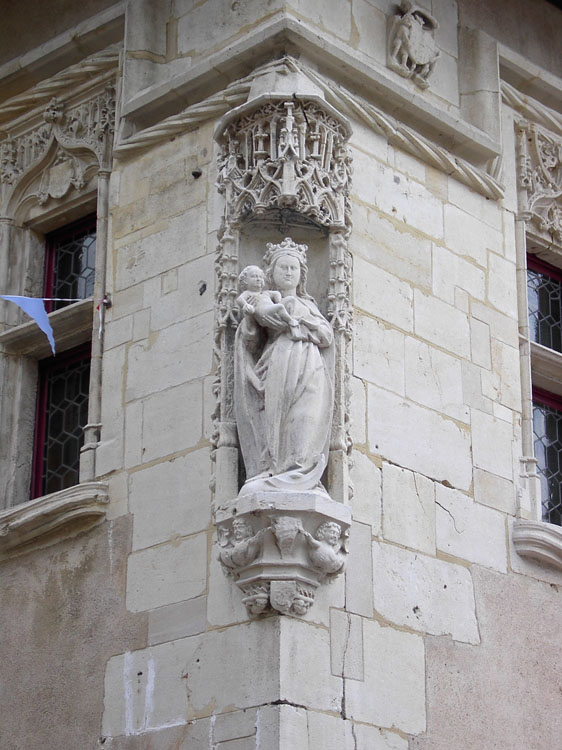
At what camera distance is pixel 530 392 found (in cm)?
1035

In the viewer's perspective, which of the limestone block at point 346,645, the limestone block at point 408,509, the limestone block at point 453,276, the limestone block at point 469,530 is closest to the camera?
the limestone block at point 346,645

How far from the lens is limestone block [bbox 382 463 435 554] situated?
358 inches

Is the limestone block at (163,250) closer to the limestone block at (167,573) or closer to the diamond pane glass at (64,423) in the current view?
the diamond pane glass at (64,423)

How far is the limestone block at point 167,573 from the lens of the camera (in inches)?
346

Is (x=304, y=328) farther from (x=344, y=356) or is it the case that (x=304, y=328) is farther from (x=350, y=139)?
(x=350, y=139)

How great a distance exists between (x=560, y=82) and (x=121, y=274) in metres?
3.33

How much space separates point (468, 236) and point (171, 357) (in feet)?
6.69

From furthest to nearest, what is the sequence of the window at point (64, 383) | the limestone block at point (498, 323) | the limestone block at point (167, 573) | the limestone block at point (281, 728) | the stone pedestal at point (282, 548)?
the window at point (64, 383), the limestone block at point (498, 323), the limestone block at point (167, 573), the stone pedestal at point (282, 548), the limestone block at point (281, 728)

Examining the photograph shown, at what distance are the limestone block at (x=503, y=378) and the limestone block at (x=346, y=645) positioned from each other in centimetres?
196

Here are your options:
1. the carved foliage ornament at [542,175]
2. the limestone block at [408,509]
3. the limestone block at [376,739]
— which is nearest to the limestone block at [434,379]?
the limestone block at [408,509]

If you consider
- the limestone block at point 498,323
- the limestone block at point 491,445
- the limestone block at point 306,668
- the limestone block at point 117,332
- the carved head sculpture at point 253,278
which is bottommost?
the limestone block at point 306,668

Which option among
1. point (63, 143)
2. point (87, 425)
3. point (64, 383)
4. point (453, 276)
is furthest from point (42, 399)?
point (453, 276)

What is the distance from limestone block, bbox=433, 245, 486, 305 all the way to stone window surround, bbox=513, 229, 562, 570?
0.40 m

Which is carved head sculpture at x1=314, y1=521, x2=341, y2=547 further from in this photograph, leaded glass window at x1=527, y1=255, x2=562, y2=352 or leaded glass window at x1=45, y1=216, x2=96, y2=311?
leaded glass window at x1=527, y1=255, x2=562, y2=352
